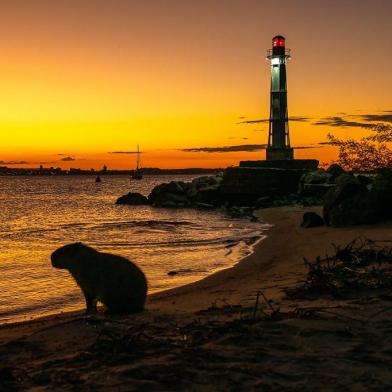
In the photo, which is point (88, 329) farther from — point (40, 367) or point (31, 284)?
point (31, 284)

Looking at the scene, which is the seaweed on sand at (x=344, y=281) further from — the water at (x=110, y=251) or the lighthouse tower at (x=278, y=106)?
the lighthouse tower at (x=278, y=106)

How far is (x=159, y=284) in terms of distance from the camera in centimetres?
1119

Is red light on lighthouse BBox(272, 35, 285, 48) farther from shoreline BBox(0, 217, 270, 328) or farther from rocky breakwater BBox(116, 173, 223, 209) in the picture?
shoreline BBox(0, 217, 270, 328)

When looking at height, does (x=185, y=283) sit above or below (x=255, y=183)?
below

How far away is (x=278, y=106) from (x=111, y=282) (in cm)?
6536

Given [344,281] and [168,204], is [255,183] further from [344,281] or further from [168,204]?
[344,281]

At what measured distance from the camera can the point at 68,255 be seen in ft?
24.7

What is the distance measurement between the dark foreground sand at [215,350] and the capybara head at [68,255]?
102 cm

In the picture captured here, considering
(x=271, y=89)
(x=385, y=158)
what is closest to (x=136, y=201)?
(x=271, y=89)

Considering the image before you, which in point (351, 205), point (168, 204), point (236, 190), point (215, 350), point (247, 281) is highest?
point (351, 205)

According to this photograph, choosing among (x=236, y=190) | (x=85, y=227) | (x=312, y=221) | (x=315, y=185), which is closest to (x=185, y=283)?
(x=312, y=221)

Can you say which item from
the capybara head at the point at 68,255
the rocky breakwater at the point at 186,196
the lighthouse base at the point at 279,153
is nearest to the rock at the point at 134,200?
the rocky breakwater at the point at 186,196

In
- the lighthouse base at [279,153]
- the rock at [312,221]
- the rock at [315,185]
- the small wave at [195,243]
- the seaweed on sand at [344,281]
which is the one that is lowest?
the small wave at [195,243]

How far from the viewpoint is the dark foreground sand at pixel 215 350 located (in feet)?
12.8
